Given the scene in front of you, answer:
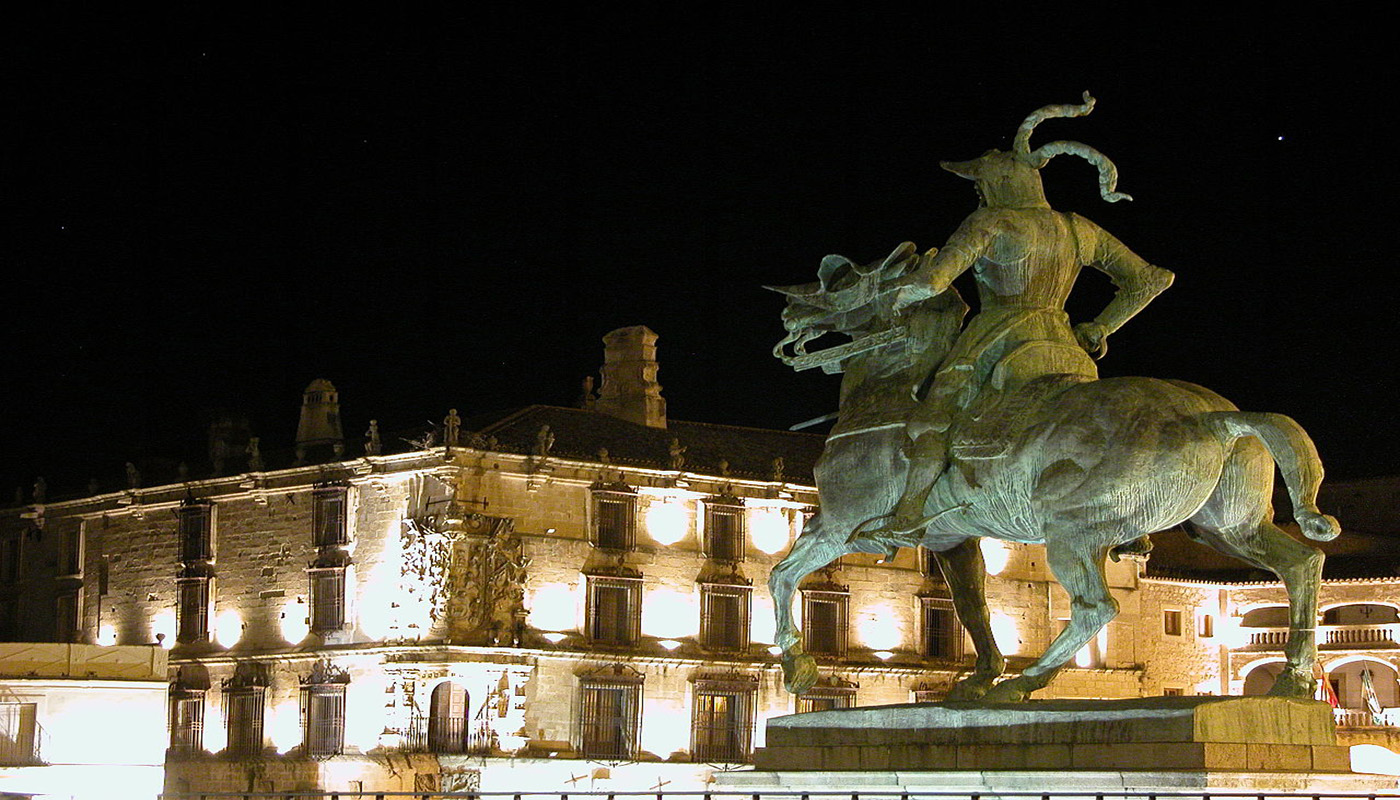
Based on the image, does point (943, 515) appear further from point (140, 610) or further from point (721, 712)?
point (140, 610)

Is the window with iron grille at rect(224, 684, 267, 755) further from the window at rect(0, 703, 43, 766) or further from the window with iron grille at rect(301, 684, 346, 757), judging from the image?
the window at rect(0, 703, 43, 766)

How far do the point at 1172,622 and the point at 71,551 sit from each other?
28745 millimetres

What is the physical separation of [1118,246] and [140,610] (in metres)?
41.7

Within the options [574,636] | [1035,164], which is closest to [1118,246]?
[1035,164]

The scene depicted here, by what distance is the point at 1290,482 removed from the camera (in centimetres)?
1375

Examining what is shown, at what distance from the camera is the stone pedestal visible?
13.1 metres

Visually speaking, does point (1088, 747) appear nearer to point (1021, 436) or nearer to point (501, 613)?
point (1021, 436)

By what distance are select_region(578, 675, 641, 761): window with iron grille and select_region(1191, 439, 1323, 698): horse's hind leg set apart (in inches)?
1365

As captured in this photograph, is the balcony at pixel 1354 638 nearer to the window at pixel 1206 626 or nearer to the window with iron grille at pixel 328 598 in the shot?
the window at pixel 1206 626

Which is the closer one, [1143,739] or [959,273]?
[1143,739]

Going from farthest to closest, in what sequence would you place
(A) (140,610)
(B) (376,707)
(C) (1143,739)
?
(A) (140,610) < (B) (376,707) < (C) (1143,739)

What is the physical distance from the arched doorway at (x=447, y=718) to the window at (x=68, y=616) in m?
11.8

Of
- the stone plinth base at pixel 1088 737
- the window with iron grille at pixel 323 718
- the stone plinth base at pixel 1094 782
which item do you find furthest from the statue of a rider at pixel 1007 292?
the window with iron grille at pixel 323 718

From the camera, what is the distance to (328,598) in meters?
49.5
